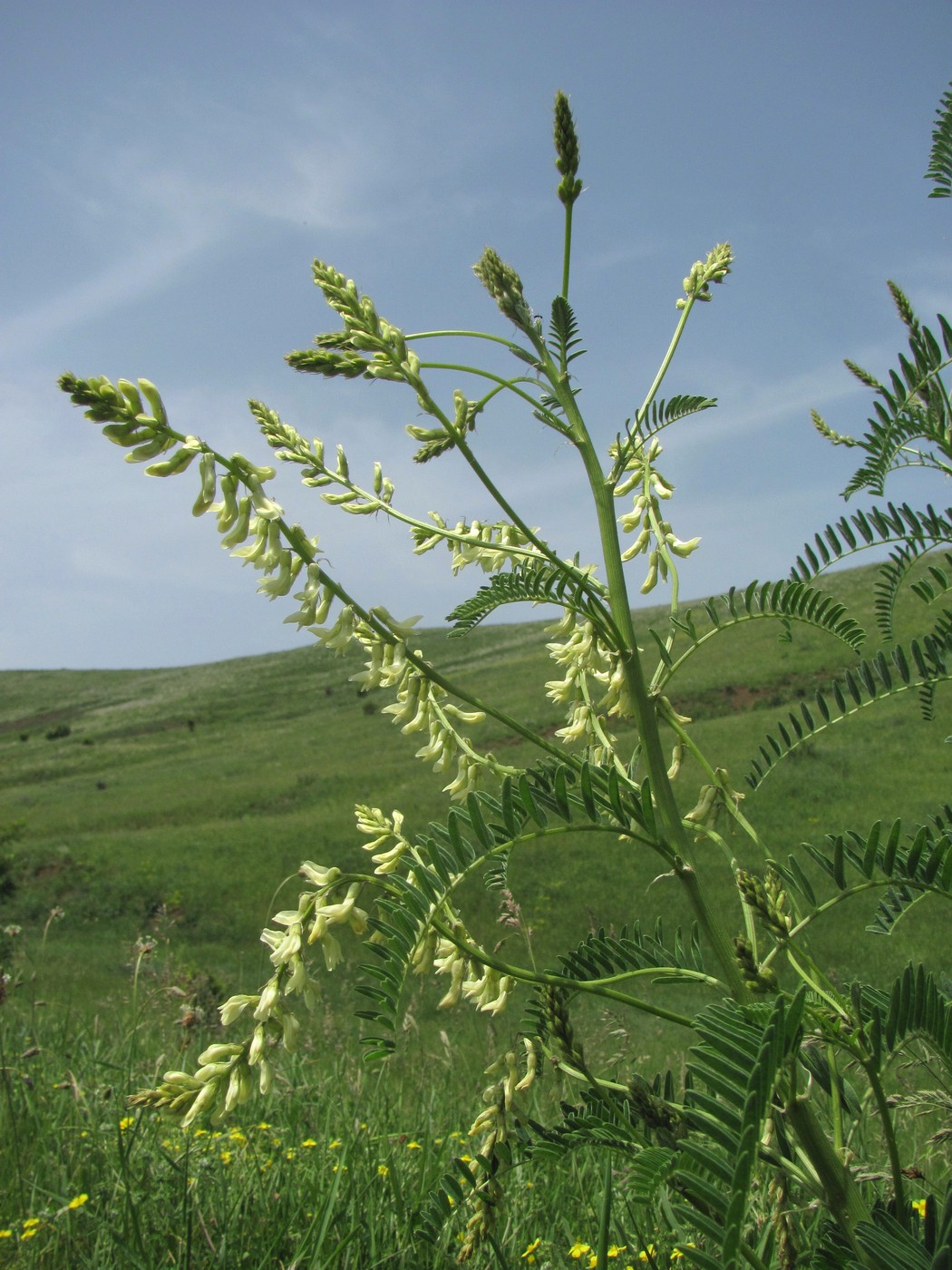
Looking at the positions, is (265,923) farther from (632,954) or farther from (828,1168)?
(828,1168)

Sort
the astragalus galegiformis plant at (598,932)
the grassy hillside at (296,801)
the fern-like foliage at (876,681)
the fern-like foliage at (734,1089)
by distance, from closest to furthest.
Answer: the fern-like foliage at (734,1089)
the astragalus galegiformis plant at (598,932)
the fern-like foliage at (876,681)
the grassy hillside at (296,801)

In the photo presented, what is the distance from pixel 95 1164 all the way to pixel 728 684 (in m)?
33.1

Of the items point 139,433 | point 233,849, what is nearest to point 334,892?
point 139,433

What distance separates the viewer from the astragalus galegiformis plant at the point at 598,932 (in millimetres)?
1189

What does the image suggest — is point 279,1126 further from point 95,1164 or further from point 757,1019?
point 757,1019

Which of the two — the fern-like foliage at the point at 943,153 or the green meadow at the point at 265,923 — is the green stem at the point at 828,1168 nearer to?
the green meadow at the point at 265,923

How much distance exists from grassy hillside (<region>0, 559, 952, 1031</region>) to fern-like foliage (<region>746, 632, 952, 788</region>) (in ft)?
10.3

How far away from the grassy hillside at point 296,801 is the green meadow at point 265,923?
124 mm

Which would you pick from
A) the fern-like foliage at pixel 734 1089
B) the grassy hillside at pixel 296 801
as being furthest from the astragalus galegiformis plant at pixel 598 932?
the grassy hillside at pixel 296 801

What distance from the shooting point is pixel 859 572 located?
172ft

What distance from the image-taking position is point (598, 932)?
5.16 ft

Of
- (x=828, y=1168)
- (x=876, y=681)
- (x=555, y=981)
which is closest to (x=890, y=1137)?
(x=828, y=1168)

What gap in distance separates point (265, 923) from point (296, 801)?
26.5 meters

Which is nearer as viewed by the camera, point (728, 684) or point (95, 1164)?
point (95, 1164)
